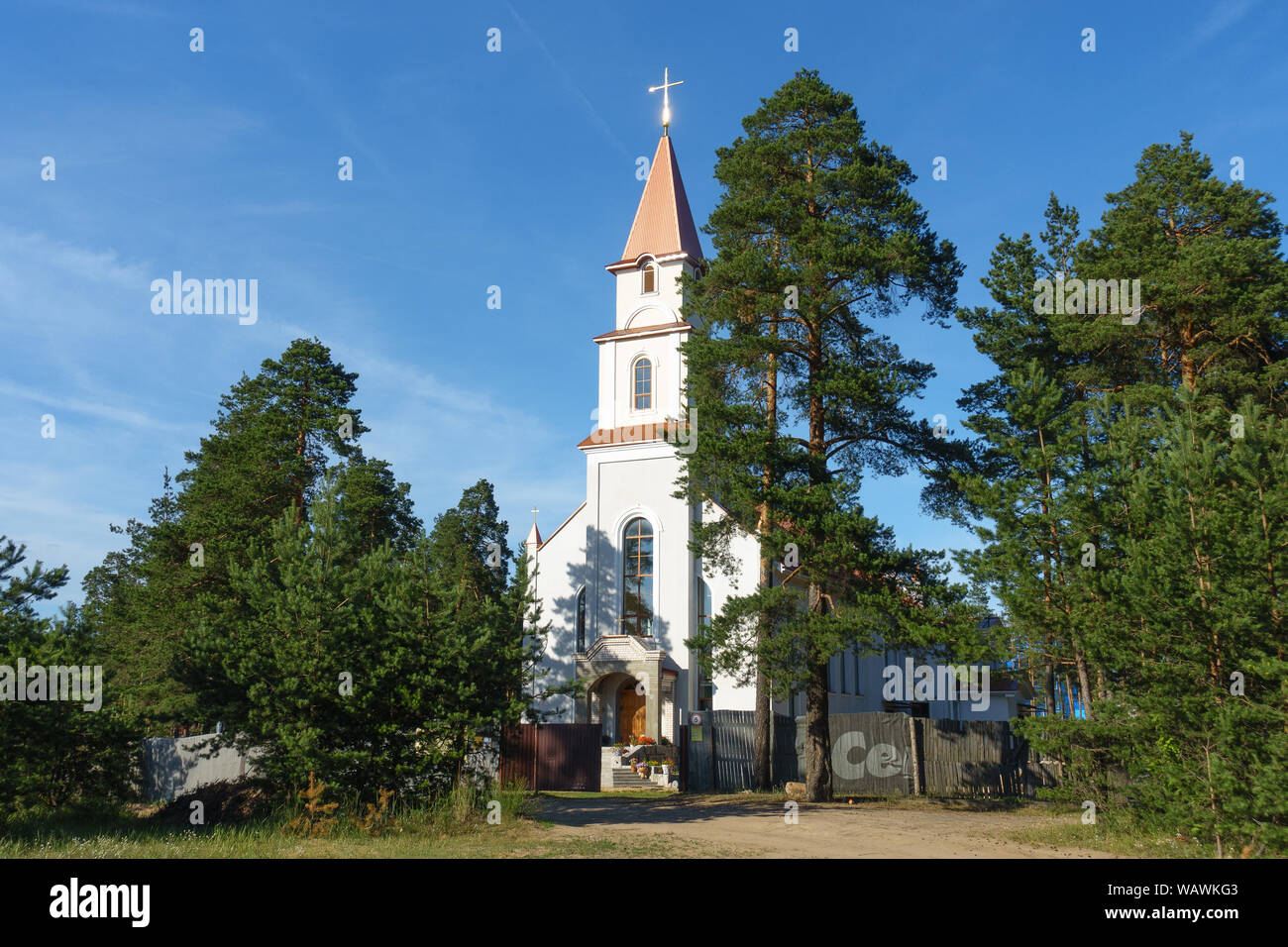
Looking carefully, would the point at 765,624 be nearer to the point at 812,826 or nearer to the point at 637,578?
the point at 812,826

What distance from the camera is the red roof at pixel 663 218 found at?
1369 inches

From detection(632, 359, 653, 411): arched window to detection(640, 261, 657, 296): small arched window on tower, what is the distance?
2621mm

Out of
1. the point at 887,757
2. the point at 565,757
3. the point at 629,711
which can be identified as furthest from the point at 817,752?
the point at 629,711

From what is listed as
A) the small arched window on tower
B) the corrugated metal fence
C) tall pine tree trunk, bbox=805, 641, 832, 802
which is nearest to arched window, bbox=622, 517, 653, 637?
the corrugated metal fence

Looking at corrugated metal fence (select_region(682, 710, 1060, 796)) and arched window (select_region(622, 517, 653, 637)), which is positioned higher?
arched window (select_region(622, 517, 653, 637))

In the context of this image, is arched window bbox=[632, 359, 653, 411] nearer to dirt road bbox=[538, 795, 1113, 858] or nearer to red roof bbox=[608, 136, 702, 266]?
red roof bbox=[608, 136, 702, 266]

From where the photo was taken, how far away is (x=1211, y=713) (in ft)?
39.7

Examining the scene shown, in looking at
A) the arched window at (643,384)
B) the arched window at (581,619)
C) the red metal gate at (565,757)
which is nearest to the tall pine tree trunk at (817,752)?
the red metal gate at (565,757)

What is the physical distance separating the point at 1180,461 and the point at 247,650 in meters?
13.9

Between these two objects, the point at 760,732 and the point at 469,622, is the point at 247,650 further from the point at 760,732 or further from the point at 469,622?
the point at 760,732

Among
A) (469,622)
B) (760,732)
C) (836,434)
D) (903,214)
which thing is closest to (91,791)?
(469,622)

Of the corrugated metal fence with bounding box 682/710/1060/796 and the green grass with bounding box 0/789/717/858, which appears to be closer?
the green grass with bounding box 0/789/717/858

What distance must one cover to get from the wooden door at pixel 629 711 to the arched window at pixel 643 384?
32.6 feet

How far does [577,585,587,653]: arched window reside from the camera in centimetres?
3303
